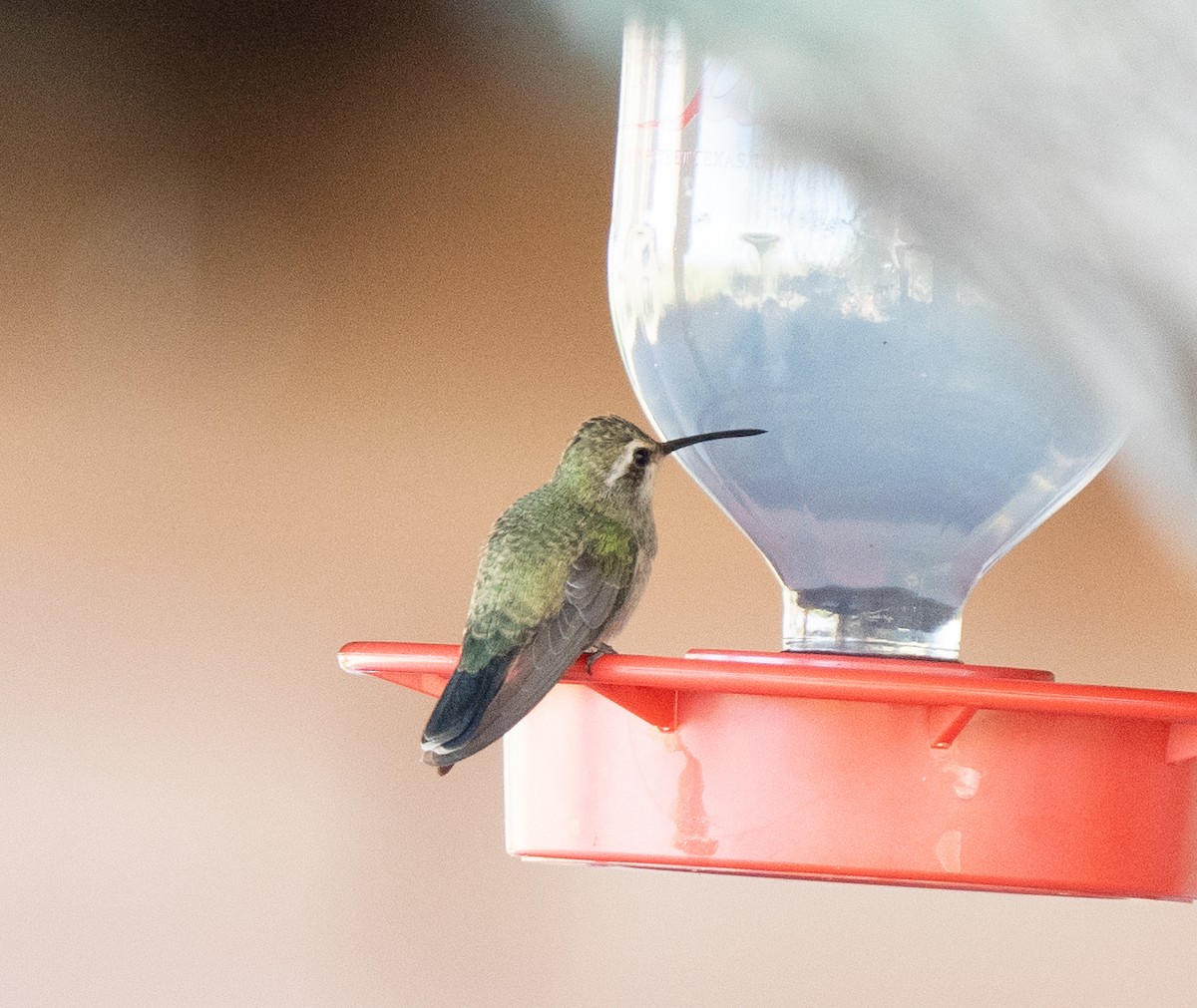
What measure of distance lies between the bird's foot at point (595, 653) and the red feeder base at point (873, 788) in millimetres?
12

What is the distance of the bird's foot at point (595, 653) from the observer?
129 cm

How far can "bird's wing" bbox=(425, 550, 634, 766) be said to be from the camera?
4.23 ft

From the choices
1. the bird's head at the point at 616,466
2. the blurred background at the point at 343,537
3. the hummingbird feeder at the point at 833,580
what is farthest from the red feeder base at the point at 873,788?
the blurred background at the point at 343,537

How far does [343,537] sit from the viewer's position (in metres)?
3.17

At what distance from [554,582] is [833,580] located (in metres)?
0.23

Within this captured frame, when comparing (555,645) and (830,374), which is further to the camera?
(830,374)

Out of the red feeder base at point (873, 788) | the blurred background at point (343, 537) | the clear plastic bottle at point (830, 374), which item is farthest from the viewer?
the blurred background at point (343, 537)

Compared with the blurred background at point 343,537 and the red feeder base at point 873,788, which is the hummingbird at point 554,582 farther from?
the blurred background at point 343,537

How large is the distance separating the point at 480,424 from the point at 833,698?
206 cm

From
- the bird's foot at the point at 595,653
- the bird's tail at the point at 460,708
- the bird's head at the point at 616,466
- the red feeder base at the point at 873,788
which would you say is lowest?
the red feeder base at the point at 873,788

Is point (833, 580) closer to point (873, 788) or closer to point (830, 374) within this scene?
point (830, 374)

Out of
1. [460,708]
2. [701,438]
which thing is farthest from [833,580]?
[460,708]

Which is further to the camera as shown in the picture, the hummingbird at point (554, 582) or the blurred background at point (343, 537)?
the blurred background at point (343, 537)

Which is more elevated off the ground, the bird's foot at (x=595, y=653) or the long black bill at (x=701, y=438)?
the long black bill at (x=701, y=438)
